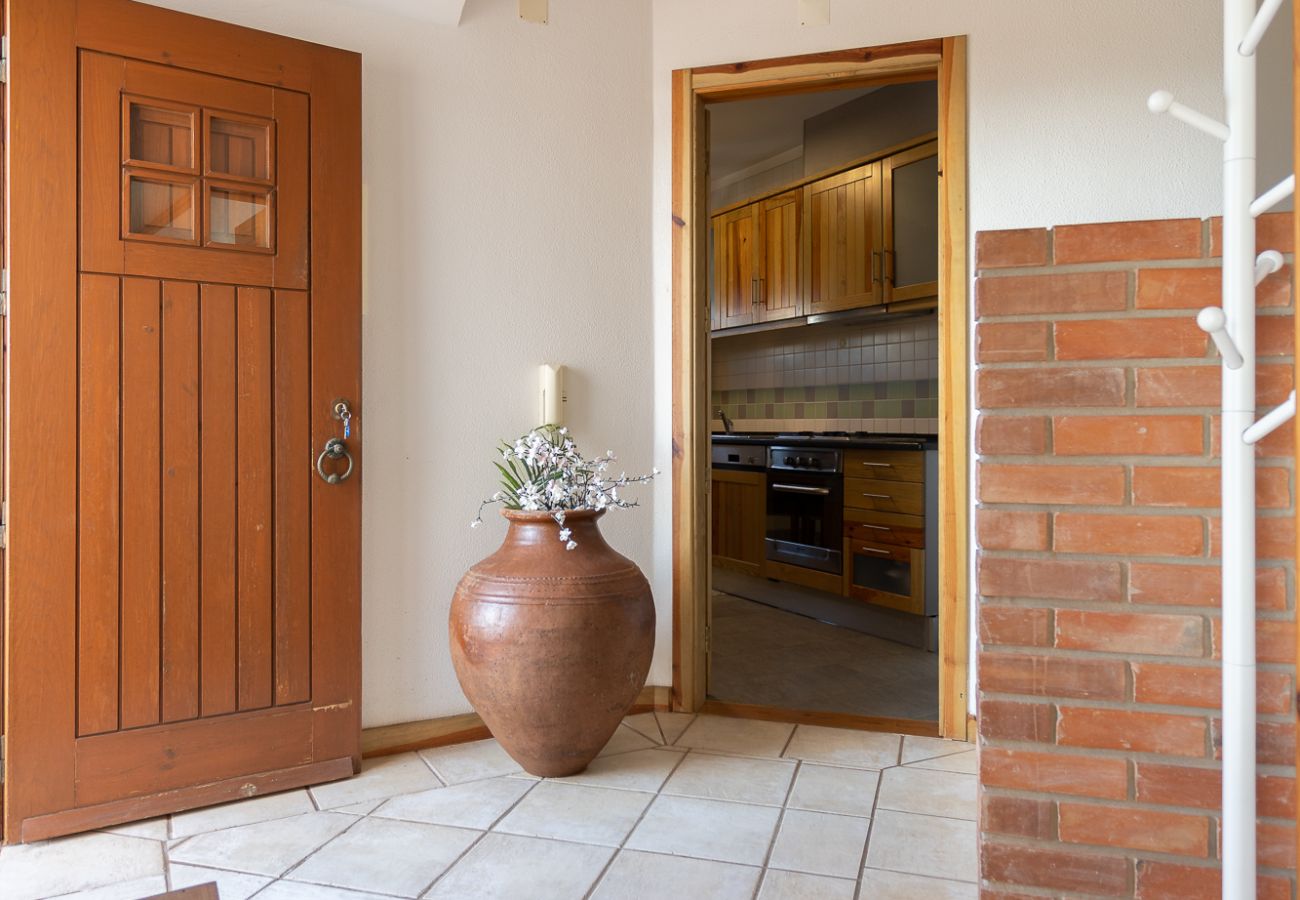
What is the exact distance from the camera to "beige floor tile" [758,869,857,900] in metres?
1.79

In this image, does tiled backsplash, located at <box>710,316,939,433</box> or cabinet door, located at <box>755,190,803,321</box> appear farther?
cabinet door, located at <box>755,190,803,321</box>

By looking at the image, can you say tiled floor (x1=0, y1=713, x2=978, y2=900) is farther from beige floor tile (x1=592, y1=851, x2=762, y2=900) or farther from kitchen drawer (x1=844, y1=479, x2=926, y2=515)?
kitchen drawer (x1=844, y1=479, x2=926, y2=515)

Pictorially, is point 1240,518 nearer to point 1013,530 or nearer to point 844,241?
point 1013,530

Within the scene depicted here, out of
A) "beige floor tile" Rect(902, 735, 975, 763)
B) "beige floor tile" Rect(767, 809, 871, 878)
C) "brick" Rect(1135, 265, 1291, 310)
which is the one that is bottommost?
"beige floor tile" Rect(767, 809, 871, 878)

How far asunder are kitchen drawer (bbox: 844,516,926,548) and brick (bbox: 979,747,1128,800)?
2575 mm

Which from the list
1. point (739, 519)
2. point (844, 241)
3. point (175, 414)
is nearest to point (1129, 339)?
point (175, 414)

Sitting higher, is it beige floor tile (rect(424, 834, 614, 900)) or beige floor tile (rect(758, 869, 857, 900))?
beige floor tile (rect(758, 869, 857, 900))

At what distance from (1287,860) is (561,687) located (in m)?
1.52

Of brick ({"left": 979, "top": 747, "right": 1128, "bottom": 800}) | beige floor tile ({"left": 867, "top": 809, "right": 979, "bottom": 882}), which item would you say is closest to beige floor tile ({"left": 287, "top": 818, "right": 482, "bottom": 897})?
beige floor tile ({"left": 867, "top": 809, "right": 979, "bottom": 882})

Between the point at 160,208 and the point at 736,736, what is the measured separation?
85.1 inches

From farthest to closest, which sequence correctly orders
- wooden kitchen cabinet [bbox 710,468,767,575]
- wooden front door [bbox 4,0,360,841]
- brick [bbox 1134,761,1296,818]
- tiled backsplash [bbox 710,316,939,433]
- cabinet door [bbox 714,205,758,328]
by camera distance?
cabinet door [bbox 714,205,758,328]
wooden kitchen cabinet [bbox 710,468,767,575]
tiled backsplash [bbox 710,316,939,433]
wooden front door [bbox 4,0,360,841]
brick [bbox 1134,761,1296,818]

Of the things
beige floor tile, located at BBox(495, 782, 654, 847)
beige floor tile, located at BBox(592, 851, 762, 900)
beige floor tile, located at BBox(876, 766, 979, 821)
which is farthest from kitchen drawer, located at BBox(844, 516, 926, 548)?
beige floor tile, located at BBox(592, 851, 762, 900)

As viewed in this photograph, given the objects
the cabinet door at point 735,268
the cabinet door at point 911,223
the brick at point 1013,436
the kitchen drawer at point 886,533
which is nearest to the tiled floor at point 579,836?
the brick at point 1013,436

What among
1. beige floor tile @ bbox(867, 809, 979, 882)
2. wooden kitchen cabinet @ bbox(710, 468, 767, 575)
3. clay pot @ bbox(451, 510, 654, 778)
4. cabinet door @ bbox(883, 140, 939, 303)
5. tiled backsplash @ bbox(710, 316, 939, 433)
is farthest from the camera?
wooden kitchen cabinet @ bbox(710, 468, 767, 575)
